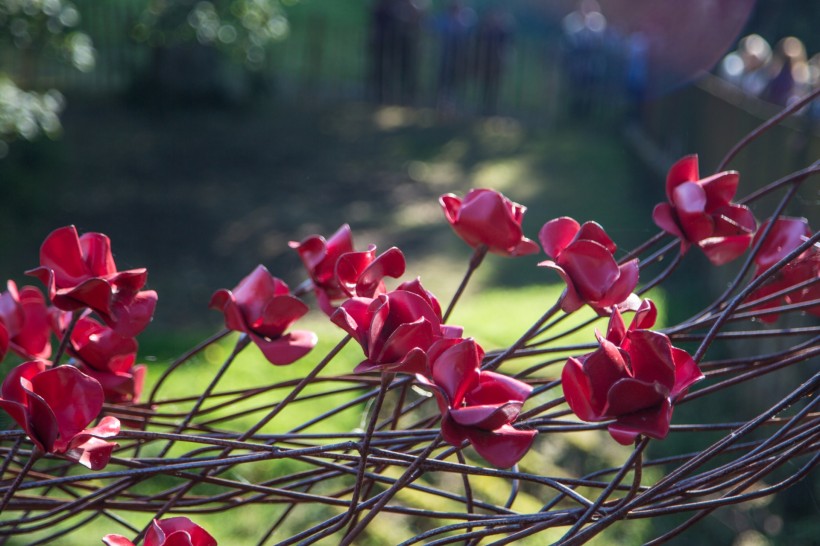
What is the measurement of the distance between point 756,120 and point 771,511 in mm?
2206

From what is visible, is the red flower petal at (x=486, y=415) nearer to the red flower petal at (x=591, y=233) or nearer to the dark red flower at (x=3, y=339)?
the red flower petal at (x=591, y=233)

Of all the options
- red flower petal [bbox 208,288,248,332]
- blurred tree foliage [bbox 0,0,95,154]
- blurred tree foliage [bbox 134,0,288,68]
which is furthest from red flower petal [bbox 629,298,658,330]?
blurred tree foliage [bbox 134,0,288,68]

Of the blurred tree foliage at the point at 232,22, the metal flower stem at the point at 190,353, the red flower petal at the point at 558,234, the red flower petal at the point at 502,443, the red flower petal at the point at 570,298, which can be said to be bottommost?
the blurred tree foliage at the point at 232,22

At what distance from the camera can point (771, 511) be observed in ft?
9.61

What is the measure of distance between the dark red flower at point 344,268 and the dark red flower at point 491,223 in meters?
0.08

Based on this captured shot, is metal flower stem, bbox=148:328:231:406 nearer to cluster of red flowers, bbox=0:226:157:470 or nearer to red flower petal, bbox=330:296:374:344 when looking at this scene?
cluster of red flowers, bbox=0:226:157:470

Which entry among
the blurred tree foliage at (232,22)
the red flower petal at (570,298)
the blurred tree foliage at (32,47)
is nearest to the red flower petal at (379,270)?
the red flower petal at (570,298)

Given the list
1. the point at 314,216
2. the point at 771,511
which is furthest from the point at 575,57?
the point at 771,511

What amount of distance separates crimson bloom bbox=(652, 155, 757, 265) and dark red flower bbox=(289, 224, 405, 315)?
0.23m

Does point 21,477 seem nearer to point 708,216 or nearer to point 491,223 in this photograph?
point 491,223

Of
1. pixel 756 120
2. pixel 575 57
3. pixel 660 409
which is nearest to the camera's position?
pixel 660 409

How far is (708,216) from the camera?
0.72 meters

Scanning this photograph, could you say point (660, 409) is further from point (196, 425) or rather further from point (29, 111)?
point (29, 111)

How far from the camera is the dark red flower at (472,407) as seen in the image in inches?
19.6
